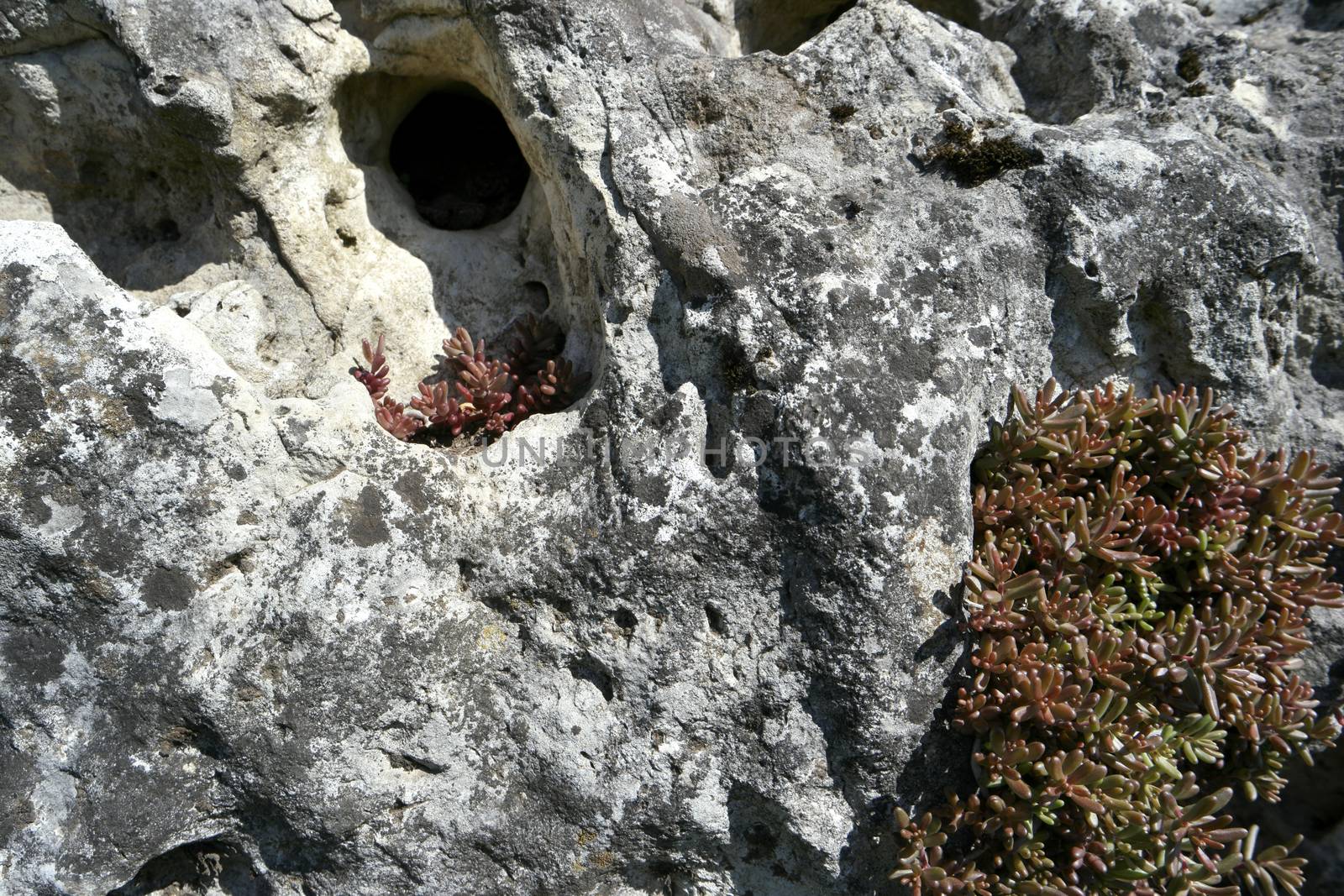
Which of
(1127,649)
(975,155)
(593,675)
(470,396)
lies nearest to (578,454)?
(470,396)

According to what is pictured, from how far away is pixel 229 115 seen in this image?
3.80 m

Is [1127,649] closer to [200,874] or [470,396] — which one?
[470,396]

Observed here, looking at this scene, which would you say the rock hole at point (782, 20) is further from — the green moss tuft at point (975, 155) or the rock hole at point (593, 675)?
the rock hole at point (593, 675)

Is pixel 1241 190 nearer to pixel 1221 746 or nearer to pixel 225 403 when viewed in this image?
pixel 1221 746

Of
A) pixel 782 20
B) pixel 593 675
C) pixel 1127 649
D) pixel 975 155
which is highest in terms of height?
pixel 782 20

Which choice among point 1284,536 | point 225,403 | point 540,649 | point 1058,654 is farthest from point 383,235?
point 1284,536

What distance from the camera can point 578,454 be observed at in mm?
3510

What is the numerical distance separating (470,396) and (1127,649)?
119 inches

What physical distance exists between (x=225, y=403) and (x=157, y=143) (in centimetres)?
169

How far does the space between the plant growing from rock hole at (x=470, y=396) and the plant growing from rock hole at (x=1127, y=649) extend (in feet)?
6.34

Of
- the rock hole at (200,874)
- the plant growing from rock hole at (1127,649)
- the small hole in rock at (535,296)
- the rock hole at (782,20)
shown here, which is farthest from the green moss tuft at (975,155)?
the rock hole at (200,874)

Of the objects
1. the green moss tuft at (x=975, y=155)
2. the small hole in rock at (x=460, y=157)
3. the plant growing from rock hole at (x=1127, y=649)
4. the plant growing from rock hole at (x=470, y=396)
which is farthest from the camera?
the small hole in rock at (x=460, y=157)

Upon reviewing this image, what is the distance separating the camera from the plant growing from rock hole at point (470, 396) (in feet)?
12.9

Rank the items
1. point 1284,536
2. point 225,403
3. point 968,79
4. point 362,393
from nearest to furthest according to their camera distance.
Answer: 1. point 225,403
2. point 362,393
3. point 1284,536
4. point 968,79
